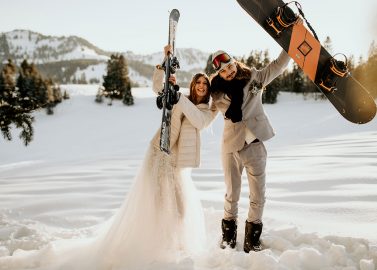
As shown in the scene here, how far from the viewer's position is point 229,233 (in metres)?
3.11

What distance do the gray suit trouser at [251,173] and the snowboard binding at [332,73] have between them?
0.98 metres

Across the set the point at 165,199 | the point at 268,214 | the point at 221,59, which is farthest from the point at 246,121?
the point at 268,214

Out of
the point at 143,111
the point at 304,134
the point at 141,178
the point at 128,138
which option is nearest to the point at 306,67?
the point at 141,178

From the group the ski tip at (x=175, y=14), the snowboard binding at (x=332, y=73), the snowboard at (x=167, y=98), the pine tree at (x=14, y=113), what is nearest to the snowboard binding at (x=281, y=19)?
the snowboard binding at (x=332, y=73)

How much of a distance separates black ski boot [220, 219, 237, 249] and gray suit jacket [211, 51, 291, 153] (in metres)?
0.69

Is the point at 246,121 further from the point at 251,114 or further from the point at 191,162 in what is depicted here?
the point at 191,162

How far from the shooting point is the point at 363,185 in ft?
14.7

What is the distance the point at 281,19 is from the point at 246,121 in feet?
3.67

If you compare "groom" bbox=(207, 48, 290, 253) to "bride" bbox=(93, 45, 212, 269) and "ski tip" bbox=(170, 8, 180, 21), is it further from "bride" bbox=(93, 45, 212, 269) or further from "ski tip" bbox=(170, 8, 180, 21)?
"ski tip" bbox=(170, 8, 180, 21)

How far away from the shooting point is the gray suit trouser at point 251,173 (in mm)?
2889

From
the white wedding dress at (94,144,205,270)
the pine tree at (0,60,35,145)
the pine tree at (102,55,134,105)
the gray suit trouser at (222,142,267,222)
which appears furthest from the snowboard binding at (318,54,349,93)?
the pine tree at (102,55,134,105)

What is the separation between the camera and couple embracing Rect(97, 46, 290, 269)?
9.16 feet

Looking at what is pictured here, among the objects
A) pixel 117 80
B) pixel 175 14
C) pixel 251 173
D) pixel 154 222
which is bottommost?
pixel 154 222

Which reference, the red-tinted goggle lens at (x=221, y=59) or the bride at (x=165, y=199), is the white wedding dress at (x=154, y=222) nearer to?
the bride at (x=165, y=199)
